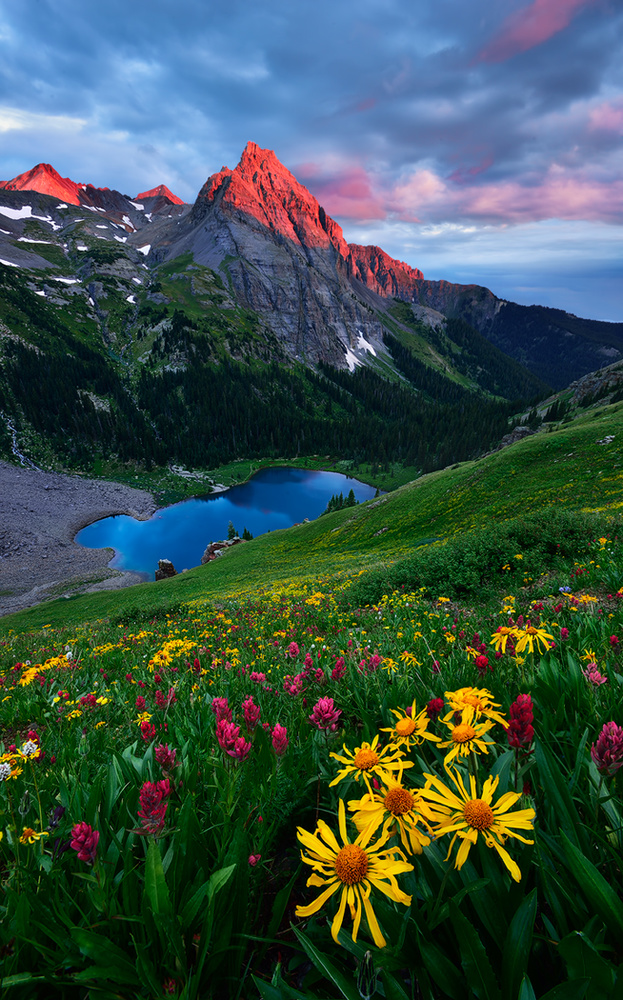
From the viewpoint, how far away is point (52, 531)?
85500 mm

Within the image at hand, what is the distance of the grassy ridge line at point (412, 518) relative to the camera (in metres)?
22.1

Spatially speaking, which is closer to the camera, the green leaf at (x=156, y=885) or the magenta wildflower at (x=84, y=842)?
the green leaf at (x=156, y=885)

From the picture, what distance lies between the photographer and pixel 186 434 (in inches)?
5871

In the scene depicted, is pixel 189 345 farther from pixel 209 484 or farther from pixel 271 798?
pixel 271 798

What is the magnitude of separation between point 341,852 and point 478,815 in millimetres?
409

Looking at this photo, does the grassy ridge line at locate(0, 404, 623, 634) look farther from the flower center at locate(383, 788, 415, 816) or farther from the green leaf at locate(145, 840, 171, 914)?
the flower center at locate(383, 788, 415, 816)

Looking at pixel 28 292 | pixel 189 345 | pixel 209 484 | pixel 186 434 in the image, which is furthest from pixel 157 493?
pixel 28 292

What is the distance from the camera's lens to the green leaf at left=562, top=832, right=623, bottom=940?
1.01 meters

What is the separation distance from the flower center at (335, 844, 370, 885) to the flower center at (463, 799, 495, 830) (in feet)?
Result: 1.04

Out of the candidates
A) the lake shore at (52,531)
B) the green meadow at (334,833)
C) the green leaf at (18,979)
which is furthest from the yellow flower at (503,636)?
the lake shore at (52,531)

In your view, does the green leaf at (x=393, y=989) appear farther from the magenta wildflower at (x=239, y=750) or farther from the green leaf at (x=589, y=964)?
the magenta wildflower at (x=239, y=750)

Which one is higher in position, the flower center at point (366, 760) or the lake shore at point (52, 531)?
the flower center at point (366, 760)

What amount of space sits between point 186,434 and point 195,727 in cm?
15667

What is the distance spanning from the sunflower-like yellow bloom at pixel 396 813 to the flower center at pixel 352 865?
0.19 feet
